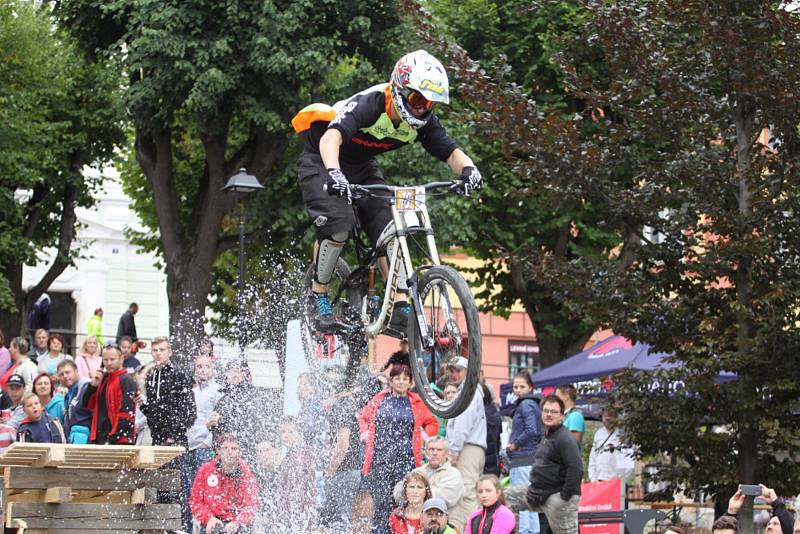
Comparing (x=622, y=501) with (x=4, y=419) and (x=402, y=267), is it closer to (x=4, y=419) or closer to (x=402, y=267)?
(x=402, y=267)

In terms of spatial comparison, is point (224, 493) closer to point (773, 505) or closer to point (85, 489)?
point (85, 489)

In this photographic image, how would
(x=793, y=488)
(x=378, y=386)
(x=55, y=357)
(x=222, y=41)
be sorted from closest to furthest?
(x=793, y=488) < (x=378, y=386) < (x=55, y=357) < (x=222, y=41)

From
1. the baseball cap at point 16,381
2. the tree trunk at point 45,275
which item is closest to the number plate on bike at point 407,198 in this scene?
the baseball cap at point 16,381

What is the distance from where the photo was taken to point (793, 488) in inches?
472

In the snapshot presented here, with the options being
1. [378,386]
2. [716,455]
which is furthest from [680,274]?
[378,386]

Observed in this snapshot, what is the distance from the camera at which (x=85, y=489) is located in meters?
10.5

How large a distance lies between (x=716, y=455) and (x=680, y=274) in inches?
69.3

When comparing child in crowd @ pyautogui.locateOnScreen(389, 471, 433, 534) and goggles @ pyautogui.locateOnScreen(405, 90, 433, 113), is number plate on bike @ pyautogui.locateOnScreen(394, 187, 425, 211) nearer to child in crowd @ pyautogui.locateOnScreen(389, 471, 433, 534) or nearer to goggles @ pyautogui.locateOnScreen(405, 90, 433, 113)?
goggles @ pyautogui.locateOnScreen(405, 90, 433, 113)

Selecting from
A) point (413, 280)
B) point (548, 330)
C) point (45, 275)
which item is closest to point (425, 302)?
point (413, 280)

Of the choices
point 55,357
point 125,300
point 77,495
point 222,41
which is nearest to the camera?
point 77,495

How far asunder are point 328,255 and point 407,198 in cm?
122

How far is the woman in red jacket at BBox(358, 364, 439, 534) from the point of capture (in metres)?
11.8

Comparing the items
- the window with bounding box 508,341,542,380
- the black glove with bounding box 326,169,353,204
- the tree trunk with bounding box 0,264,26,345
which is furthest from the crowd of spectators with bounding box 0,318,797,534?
the window with bounding box 508,341,542,380

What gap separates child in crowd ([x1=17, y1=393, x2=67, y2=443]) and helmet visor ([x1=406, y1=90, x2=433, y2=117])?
5.52 m
